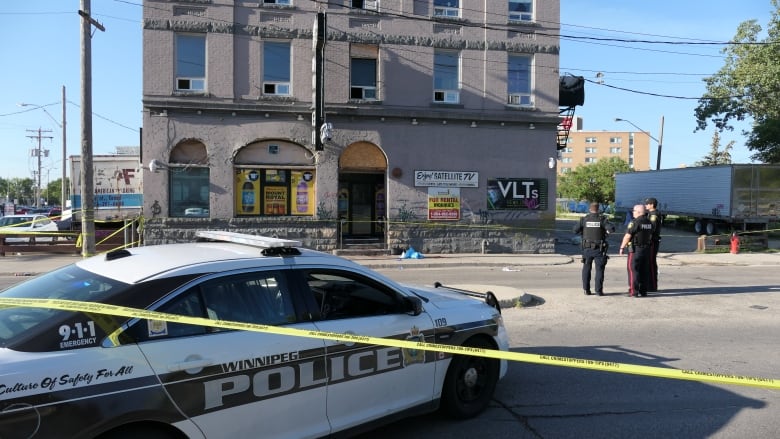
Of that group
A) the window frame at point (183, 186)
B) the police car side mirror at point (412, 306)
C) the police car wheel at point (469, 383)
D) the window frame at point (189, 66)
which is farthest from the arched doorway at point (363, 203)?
the police car side mirror at point (412, 306)

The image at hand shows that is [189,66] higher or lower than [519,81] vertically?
lower

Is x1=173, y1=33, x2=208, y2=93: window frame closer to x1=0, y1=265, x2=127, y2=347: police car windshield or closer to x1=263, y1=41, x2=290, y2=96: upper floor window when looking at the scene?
x1=263, y1=41, x2=290, y2=96: upper floor window

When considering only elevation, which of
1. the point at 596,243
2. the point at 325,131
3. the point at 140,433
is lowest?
the point at 140,433

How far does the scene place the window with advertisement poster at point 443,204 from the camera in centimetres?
1925

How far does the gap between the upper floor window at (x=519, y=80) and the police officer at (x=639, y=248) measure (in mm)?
10164

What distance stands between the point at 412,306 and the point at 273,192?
14.9 m

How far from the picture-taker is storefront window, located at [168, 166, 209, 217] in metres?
17.7

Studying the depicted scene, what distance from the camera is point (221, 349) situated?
123 inches

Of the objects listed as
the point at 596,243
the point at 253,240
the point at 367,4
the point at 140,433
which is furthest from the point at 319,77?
the point at 140,433

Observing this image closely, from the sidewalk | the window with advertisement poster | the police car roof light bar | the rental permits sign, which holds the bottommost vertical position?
the sidewalk

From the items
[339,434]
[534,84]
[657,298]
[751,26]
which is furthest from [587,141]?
[339,434]

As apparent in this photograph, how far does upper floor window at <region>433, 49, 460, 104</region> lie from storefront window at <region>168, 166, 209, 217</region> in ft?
27.8

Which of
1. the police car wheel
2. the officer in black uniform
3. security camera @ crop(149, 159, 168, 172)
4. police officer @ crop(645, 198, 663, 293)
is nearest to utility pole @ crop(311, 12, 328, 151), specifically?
security camera @ crop(149, 159, 168, 172)

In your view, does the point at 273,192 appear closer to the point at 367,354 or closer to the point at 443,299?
the point at 443,299
